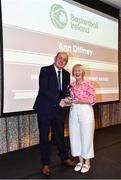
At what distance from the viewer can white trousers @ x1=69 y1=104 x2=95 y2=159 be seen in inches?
115

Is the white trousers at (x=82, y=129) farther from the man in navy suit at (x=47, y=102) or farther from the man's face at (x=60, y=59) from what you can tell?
the man's face at (x=60, y=59)

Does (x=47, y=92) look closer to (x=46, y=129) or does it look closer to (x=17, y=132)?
(x=46, y=129)

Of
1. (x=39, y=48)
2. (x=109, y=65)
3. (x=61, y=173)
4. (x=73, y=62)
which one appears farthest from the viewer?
(x=109, y=65)

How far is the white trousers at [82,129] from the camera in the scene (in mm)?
2914

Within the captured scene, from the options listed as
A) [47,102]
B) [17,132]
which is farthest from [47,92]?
[17,132]

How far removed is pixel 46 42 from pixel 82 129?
158cm

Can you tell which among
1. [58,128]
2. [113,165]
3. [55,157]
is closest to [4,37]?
[58,128]

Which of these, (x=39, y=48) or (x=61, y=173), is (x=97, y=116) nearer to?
(x=39, y=48)

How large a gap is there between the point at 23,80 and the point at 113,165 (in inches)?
61.7

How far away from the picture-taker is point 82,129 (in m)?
2.93

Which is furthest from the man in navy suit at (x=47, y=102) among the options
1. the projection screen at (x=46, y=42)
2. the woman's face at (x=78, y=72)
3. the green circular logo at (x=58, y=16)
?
the green circular logo at (x=58, y=16)

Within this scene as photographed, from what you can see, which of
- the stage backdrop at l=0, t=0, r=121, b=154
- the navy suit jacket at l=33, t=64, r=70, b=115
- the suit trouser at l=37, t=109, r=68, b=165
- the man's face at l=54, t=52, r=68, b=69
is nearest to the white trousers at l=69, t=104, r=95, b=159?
the suit trouser at l=37, t=109, r=68, b=165

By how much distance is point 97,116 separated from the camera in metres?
5.44

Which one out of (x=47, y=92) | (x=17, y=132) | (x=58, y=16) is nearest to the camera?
(x=47, y=92)
